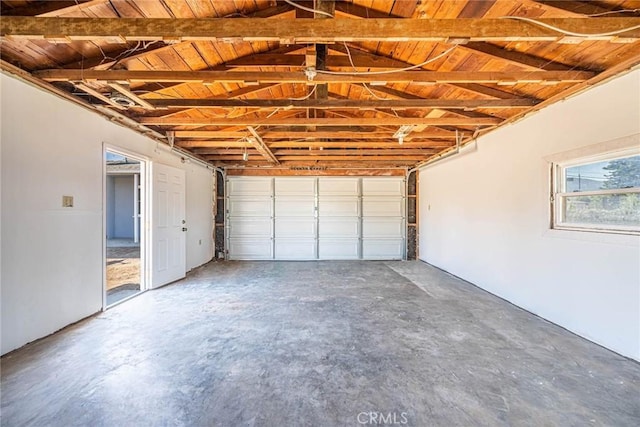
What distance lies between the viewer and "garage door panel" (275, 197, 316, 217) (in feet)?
23.1

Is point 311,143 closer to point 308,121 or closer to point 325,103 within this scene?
point 308,121

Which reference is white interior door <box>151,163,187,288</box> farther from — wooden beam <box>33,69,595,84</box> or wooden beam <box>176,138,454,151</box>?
wooden beam <box>33,69,595,84</box>

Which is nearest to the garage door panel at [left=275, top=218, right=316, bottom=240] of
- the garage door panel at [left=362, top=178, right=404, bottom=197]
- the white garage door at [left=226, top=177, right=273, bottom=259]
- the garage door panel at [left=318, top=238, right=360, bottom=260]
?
the white garage door at [left=226, top=177, right=273, bottom=259]

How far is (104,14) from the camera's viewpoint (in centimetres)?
198

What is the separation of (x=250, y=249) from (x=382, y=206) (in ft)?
11.9

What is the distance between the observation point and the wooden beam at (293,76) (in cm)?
234

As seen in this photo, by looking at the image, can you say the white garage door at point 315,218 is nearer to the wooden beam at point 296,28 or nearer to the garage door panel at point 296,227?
the garage door panel at point 296,227

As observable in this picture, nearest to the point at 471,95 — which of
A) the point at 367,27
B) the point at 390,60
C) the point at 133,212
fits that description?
the point at 390,60

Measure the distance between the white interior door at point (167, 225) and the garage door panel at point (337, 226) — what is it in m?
3.31

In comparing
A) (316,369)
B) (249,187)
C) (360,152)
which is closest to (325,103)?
(316,369)

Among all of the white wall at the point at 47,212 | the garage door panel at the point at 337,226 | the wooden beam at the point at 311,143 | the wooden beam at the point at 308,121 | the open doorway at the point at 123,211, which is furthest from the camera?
the open doorway at the point at 123,211

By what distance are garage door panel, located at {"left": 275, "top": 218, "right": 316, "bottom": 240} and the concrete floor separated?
3.51 meters

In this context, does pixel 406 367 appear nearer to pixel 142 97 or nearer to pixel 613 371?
pixel 613 371

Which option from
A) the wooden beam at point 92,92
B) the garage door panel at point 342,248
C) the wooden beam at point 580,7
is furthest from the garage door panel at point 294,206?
the wooden beam at point 580,7
